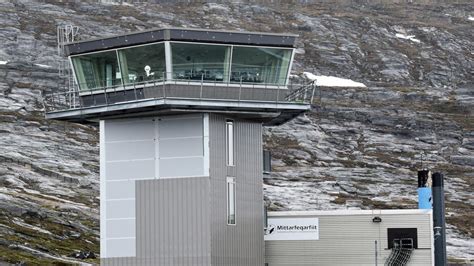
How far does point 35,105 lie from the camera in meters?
151

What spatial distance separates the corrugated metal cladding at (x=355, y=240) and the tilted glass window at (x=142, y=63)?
30.9 ft

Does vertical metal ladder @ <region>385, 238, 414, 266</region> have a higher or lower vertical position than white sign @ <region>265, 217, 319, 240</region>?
lower

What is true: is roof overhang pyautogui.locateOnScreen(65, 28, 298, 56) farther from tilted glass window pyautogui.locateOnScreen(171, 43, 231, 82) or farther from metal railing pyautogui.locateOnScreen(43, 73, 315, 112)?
metal railing pyautogui.locateOnScreen(43, 73, 315, 112)

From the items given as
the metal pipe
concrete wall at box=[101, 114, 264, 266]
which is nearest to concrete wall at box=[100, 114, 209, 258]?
concrete wall at box=[101, 114, 264, 266]

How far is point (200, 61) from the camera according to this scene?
46.8m

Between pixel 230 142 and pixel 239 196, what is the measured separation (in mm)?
2149

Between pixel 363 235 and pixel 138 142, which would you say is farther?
pixel 363 235

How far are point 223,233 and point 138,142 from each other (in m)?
5.06

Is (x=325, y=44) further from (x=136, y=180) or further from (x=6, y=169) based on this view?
(x=136, y=180)

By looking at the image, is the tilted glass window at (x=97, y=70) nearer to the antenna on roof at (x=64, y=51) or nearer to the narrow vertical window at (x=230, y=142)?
the antenna on roof at (x=64, y=51)

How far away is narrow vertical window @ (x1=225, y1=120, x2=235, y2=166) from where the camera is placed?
155ft

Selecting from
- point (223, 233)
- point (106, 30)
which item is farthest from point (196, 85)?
point (106, 30)

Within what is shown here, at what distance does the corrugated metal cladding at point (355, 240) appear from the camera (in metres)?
52.0

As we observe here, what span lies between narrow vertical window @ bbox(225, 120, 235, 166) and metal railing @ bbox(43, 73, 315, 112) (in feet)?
3.81
